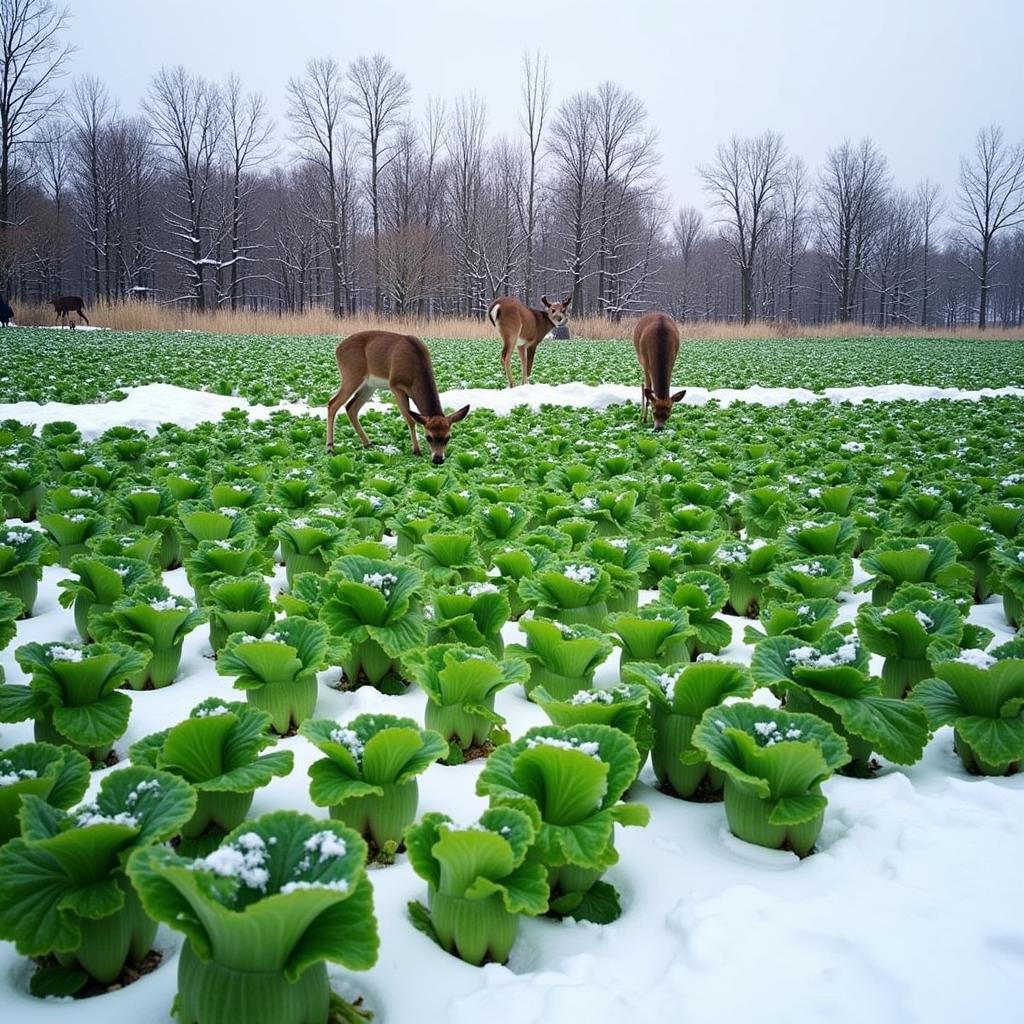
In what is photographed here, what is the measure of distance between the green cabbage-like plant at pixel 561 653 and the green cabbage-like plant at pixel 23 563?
7.92 feet

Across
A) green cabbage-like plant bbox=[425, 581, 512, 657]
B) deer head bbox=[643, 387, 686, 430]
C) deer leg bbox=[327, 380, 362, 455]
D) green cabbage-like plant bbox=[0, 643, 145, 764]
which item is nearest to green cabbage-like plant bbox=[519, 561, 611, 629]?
green cabbage-like plant bbox=[425, 581, 512, 657]

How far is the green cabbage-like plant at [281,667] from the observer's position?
2.46 meters

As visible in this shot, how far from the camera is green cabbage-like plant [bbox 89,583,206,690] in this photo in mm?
2863

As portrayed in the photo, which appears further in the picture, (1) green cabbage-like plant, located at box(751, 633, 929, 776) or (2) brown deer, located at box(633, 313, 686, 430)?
(2) brown deer, located at box(633, 313, 686, 430)

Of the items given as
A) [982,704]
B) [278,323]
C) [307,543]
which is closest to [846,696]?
[982,704]

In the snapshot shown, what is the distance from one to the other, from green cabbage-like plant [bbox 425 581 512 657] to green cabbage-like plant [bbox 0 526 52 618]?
2.02 metres

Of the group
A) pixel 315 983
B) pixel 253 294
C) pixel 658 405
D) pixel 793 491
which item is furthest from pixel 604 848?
pixel 253 294

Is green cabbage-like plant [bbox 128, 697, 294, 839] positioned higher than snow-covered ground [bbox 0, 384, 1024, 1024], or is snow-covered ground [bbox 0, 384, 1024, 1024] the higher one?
green cabbage-like plant [bbox 128, 697, 294, 839]

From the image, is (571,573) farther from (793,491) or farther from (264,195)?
(264,195)

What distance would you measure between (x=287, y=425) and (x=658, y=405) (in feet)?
15.7

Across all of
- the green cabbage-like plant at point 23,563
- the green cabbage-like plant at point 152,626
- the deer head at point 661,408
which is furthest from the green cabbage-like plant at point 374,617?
the deer head at point 661,408

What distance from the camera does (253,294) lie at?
67.2m

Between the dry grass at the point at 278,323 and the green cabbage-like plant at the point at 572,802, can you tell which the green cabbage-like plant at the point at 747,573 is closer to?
the green cabbage-like plant at the point at 572,802

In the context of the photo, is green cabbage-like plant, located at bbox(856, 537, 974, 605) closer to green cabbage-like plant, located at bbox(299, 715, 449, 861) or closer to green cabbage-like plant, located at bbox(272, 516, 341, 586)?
green cabbage-like plant, located at bbox(299, 715, 449, 861)
